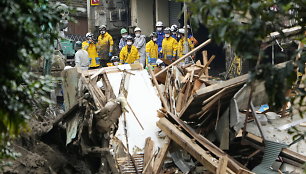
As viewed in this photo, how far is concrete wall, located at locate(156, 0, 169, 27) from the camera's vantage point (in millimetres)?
25906

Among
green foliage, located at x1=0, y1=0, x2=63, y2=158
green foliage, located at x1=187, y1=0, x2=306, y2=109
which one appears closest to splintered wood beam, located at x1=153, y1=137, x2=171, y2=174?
green foliage, located at x1=0, y1=0, x2=63, y2=158

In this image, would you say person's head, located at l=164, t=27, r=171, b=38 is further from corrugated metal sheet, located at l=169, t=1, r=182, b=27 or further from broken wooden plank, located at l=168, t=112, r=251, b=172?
broken wooden plank, located at l=168, t=112, r=251, b=172

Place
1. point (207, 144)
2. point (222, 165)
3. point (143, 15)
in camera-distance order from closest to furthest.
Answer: point (222, 165), point (207, 144), point (143, 15)

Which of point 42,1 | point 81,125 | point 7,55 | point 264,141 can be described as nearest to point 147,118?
point 264,141

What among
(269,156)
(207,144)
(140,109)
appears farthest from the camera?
(140,109)

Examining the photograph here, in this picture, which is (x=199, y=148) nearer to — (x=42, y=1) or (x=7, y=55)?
(x=42, y=1)

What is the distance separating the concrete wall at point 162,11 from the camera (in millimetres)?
25906

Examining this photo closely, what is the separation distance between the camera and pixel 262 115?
10.4 meters

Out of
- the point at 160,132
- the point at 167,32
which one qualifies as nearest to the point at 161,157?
the point at 160,132

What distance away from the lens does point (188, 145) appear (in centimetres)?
913

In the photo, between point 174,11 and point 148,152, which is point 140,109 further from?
point 174,11

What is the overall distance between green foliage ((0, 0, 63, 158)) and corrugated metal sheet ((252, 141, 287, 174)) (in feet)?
17.2

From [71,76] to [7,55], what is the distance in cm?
539

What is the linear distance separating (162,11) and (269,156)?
17.8m
